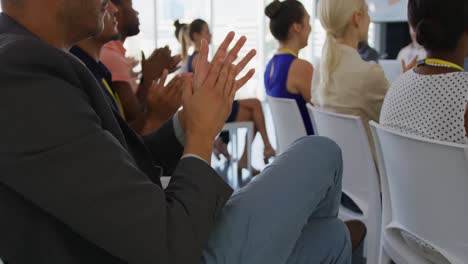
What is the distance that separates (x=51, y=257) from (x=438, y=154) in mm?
827

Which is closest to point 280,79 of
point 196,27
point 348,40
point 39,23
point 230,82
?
point 348,40

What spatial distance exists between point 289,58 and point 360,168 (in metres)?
1.39

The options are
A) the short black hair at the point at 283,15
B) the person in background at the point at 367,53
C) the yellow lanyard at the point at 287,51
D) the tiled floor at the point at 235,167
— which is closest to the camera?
the yellow lanyard at the point at 287,51

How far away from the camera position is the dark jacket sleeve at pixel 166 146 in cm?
132

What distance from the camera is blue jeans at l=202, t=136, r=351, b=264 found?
886 mm

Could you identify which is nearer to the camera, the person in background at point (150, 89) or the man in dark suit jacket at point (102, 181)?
the man in dark suit jacket at point (102, 181)

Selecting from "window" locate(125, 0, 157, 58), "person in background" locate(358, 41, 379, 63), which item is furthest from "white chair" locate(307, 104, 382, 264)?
"window" locate(125, 0, 157, 58)

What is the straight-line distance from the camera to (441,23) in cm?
146

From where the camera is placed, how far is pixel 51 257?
2.56 feet

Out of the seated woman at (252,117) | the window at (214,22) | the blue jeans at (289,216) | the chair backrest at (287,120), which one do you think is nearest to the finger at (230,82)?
the blue jeans at (289,216)

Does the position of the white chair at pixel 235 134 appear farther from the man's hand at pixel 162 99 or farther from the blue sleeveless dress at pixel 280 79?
the man's hand at pixel 162 99

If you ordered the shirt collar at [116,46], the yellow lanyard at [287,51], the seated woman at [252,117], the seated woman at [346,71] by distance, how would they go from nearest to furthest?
the seated woman at [346,71] → the shirt collar at [116,46] → the yellow lanyard at [287,51] → the seated woman at [252,117]

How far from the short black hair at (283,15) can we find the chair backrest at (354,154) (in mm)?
1430

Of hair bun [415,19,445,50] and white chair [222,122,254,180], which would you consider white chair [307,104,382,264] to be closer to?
hair bun [415,19,445,50]
